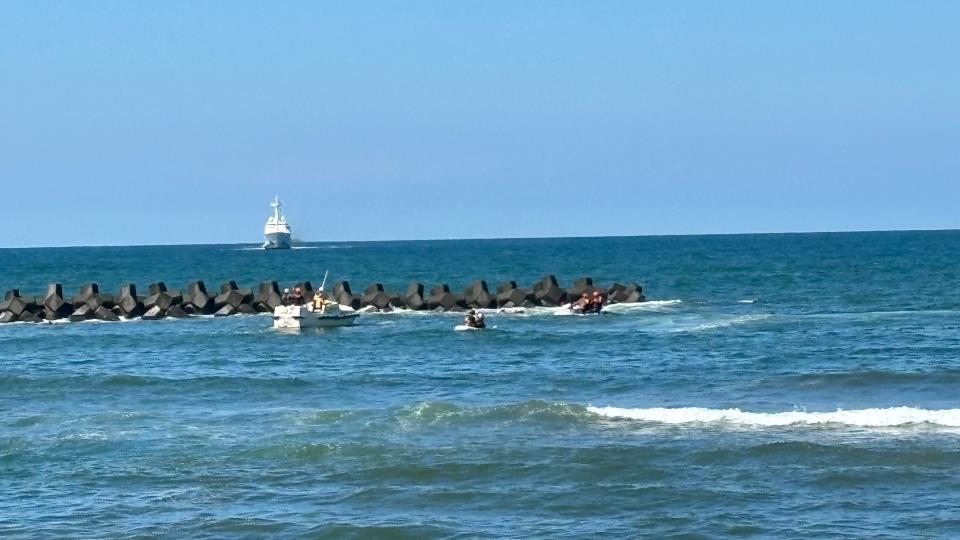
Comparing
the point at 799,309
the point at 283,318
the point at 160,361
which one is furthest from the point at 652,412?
the point at 799,309

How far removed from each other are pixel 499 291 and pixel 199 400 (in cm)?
2861

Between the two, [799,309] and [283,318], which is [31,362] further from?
[799,309]

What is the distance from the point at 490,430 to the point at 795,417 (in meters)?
4.94

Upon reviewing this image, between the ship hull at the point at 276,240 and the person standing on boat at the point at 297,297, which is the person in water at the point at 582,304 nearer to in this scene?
the person standing on boat at the point at 297,297

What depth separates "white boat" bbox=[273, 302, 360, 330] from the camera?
48.8m

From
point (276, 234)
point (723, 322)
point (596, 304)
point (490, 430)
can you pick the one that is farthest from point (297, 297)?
point (276, 234)

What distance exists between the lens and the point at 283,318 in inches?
1927

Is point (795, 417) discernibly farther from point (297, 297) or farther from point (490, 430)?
point (297, 297)

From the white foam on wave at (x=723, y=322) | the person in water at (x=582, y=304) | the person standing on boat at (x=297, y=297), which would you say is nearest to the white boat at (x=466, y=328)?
the white foam on wave at (x=723, y=322)

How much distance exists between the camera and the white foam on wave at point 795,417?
25.6 meters

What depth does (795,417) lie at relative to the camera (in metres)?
26.2

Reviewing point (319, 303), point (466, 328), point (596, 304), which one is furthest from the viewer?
point (596, 304)

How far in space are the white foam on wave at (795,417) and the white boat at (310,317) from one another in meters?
22.4

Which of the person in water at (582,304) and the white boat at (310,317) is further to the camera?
the person in water at (582,304)
